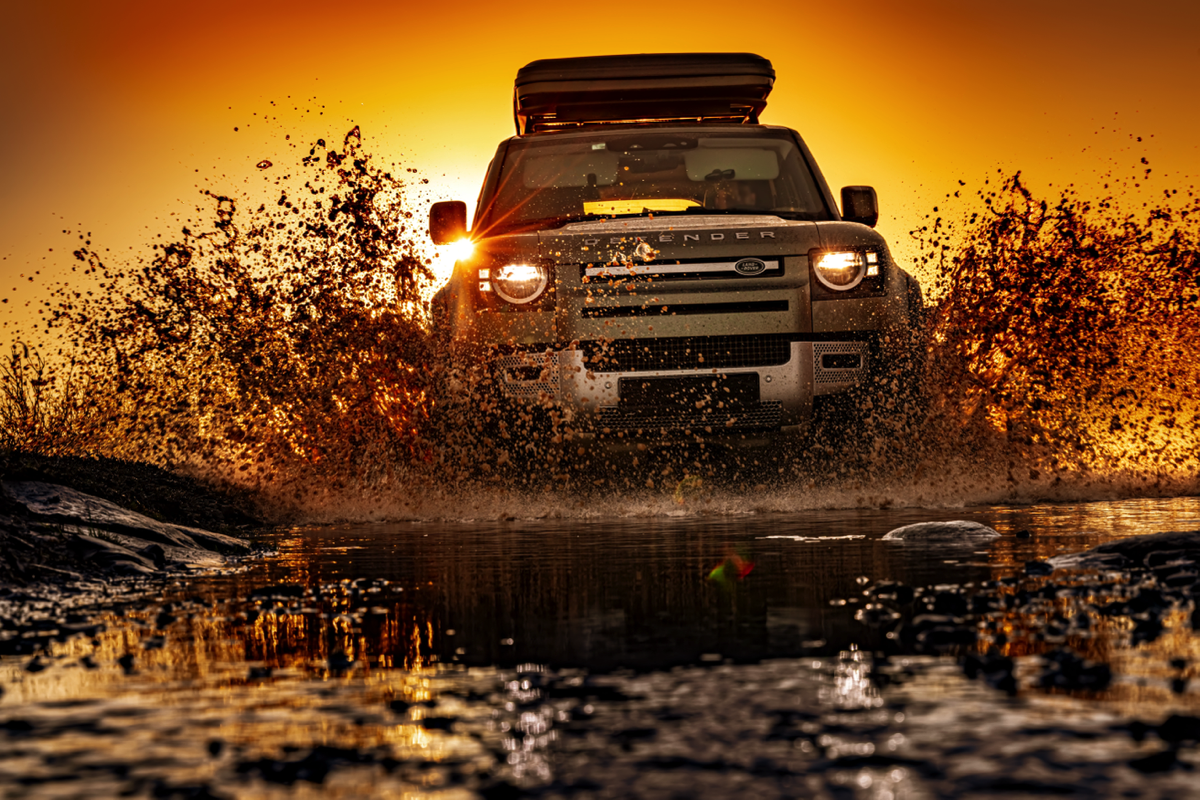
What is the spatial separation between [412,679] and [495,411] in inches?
191

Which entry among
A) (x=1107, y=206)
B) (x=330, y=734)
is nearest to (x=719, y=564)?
(x=330, y=734)

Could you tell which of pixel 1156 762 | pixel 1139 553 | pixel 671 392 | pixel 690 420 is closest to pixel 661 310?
pixel 671 392

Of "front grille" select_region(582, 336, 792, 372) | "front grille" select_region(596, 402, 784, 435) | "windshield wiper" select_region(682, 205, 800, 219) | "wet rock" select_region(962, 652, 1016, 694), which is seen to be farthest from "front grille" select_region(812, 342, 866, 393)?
"wet rock" select_region(962, 652, 1016, 694)

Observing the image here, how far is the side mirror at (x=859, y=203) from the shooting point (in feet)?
29.4

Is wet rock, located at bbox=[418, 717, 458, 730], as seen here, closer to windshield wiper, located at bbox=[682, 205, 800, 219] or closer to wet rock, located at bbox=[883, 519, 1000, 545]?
wet rock, located at bbox=[883, 519, 1000, 545]

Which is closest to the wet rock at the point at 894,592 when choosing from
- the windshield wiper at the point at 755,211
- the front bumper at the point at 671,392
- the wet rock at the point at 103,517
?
the front bumper at the point at 671,392

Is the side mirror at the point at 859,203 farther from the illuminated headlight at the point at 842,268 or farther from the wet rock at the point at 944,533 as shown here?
the wet rock at the point at 944,533

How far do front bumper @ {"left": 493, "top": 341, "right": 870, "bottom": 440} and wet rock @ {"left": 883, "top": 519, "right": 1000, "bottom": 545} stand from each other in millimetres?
1418

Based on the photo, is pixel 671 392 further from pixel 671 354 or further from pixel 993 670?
pixel 993 670

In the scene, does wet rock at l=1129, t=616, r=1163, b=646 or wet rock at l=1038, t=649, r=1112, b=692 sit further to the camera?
wet rock at l=1129, t=616, r=1163, b=646

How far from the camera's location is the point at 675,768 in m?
2.29

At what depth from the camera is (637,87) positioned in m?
9.67

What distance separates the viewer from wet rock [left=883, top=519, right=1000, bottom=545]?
6328mm

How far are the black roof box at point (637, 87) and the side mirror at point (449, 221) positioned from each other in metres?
1.44
